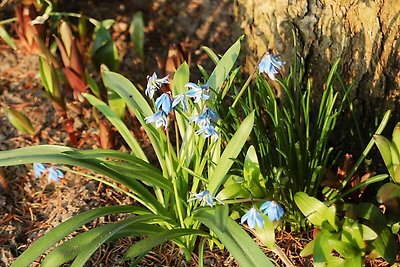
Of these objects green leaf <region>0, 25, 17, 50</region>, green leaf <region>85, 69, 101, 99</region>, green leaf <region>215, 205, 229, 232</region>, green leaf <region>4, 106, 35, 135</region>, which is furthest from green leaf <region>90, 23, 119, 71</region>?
green leaf <region>215, 205, 229, 232</region>

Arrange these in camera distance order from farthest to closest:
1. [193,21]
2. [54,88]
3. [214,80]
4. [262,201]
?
[193,21] < [54,88] < [214,80] < [262,201]

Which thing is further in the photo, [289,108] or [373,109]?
[373,109]

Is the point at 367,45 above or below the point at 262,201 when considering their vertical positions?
above

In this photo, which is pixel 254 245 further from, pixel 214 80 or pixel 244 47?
pixel 244 47

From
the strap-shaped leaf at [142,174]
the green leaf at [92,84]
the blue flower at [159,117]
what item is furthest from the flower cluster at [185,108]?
the green leaf at [92,84]

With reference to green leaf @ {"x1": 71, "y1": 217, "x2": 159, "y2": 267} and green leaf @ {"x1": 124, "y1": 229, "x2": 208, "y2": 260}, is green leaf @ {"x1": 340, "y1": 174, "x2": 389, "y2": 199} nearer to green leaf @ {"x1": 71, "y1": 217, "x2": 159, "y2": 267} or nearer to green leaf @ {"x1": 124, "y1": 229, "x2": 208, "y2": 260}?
green leaf @ {"x1": 124, "y1": 229, "x2": 208, "y2": 260}

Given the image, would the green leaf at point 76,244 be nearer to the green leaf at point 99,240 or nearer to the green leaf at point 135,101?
the green leaf at point 99,240

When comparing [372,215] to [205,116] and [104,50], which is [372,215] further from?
[104,50]

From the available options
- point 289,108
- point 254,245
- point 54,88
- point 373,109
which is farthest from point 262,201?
point 54,88
